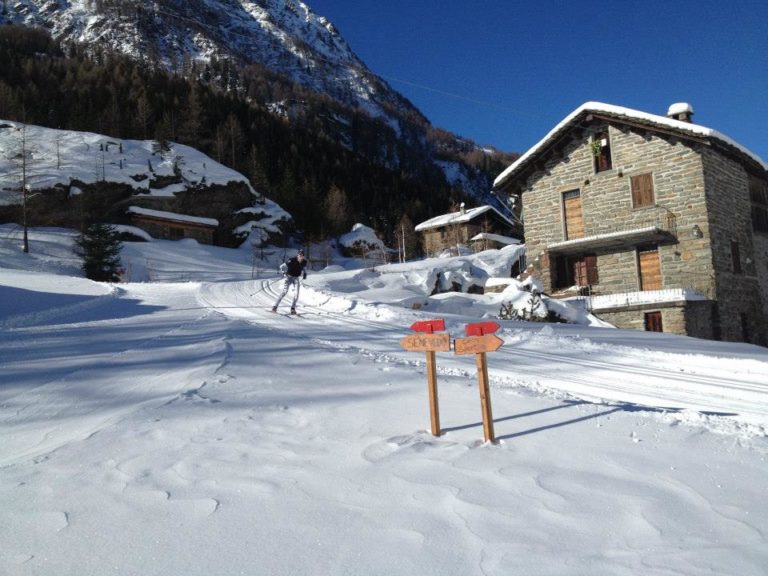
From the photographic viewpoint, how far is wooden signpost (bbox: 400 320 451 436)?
3.82 meters

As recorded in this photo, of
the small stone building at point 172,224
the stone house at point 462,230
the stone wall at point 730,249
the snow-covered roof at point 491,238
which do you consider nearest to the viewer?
the stone wall at point 730,249

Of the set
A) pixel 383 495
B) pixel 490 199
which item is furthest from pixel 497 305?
pixel 490 199

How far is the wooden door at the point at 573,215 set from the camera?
22.3 meters

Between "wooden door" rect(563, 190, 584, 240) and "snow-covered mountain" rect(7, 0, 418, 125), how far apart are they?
301 ft

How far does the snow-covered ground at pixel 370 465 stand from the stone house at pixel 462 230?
4210 centimetres

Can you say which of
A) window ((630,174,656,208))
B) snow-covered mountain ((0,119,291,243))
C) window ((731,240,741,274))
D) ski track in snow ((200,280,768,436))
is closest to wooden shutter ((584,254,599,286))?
window ((630,174,656,208))

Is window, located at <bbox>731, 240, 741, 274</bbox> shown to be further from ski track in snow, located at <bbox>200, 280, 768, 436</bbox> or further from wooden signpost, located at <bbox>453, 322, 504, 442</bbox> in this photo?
wooden signpost, located at <bbox>453, 322, 504, 442</bbox>

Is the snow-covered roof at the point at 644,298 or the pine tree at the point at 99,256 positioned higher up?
the pine tree at the point at 99,256

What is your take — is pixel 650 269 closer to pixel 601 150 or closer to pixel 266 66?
pixel 601 150

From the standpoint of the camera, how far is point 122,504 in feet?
8.36

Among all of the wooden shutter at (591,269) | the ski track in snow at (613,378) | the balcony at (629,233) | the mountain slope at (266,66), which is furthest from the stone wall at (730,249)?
the mountain slope at (266,66)

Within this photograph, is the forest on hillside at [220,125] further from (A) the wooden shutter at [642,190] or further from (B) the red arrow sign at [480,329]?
(B) the red arrow sign at [480,329]

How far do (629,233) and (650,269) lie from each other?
2.26 metres

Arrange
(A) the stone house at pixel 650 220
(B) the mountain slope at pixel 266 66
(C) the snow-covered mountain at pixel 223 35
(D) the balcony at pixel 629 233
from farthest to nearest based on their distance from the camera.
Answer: (C) the snow-covered mountain at pixel 223 35, (B) the mountain slope at pixel 266 66, (D) the balcony at pixel 629 233, (A) the stone house at pixel 650 220
